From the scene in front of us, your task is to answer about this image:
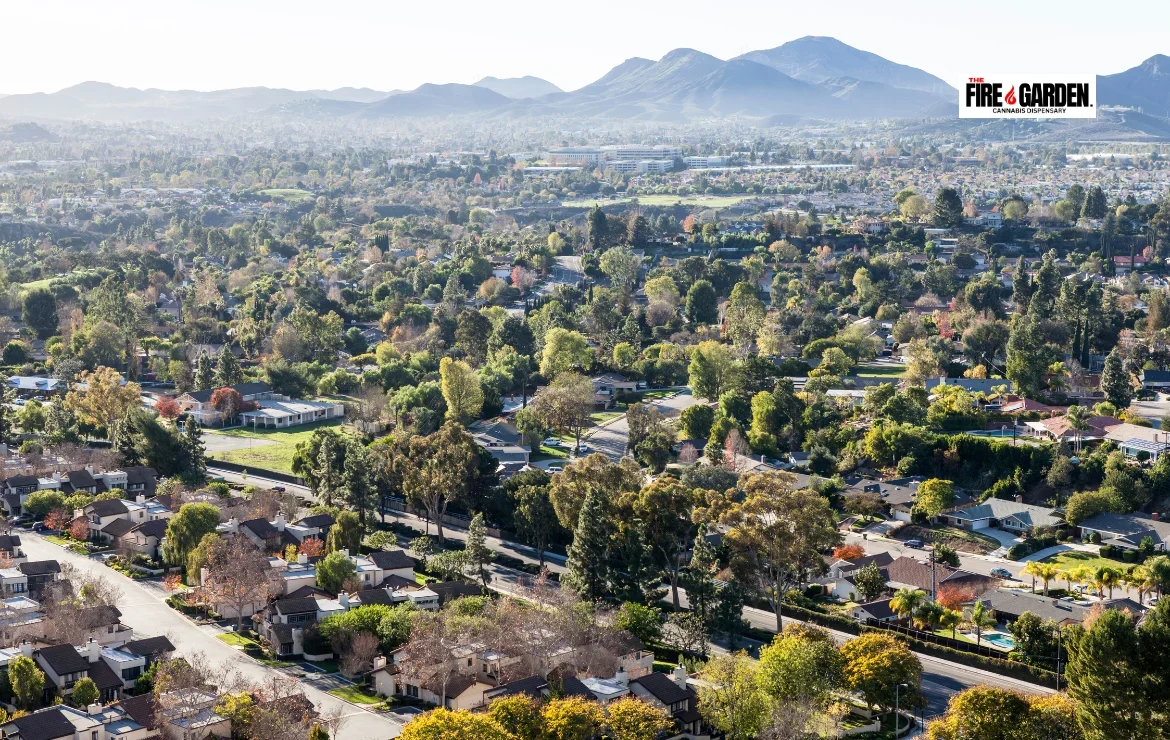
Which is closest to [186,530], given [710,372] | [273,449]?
[273,449]

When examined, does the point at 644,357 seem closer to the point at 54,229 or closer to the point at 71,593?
the point at 71,593

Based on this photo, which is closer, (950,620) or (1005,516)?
(950,620)

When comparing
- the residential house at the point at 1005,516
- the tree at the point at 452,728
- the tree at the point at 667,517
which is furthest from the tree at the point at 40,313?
the tree at the point at 452,728

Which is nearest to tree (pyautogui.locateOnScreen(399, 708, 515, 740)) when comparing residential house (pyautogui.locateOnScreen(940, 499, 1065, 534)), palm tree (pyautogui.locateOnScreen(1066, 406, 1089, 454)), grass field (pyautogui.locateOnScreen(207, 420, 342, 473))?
residential house (pyautogui.locateOnScreen(940, 499, 1065, 534))

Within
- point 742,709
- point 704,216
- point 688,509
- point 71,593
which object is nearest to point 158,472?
point 71,593

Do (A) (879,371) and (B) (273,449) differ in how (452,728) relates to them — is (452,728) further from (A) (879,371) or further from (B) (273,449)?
(A) (879,371)

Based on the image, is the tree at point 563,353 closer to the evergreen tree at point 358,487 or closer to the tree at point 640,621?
the evergreen tree at point 358,487
